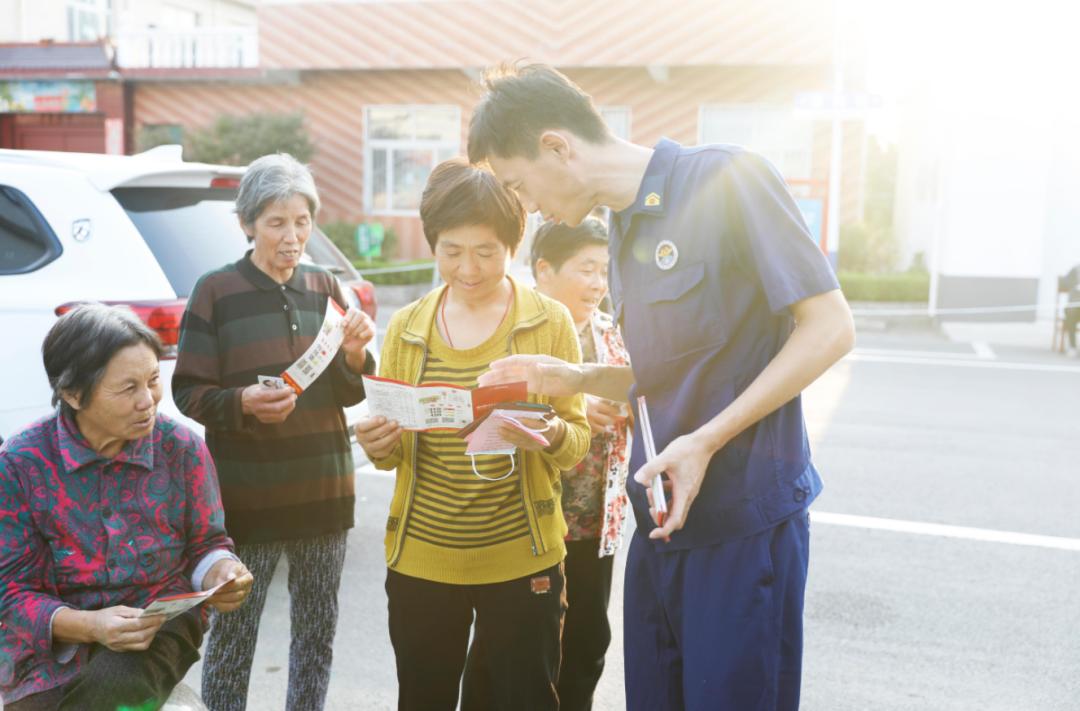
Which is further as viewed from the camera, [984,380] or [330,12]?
[330,12]

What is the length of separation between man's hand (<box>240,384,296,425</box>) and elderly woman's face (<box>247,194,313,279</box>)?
398mm

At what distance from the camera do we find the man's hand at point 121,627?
7.52 feet

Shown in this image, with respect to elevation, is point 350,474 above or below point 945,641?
above

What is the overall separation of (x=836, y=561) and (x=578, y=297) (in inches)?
103

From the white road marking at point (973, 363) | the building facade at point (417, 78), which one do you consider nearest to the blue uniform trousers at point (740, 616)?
the white road marking at point (973, 363)

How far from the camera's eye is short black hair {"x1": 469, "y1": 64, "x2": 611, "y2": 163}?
207cm

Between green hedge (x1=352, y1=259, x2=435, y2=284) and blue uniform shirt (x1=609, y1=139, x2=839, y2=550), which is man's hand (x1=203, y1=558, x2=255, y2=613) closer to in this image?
blue uniform shirt (x1=609, y1=139, x2=839, y2=550)

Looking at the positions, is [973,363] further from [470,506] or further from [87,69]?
[87,69]

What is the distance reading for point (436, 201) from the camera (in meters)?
2.52

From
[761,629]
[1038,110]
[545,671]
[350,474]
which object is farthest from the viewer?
[1038,110]

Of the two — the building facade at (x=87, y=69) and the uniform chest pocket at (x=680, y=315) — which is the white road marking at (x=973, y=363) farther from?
the building facade at (x=87, y=69)

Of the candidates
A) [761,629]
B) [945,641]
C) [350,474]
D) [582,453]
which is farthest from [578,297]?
[945,641]

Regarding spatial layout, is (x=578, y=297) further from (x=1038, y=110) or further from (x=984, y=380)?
(x=1038, y=110)

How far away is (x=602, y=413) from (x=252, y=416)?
3.35 feet
